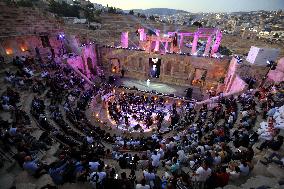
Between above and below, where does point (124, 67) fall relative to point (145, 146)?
below

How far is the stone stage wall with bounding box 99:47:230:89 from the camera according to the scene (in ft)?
95.2

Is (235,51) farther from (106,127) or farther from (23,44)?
(23,44)

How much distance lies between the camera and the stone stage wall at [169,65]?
29.0 meters

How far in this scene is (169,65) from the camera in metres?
31.9

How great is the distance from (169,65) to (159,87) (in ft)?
12.6

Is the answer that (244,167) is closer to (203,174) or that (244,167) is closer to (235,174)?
(235,174)

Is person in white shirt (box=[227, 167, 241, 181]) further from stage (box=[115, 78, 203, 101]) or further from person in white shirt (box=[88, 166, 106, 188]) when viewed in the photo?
stage (box=[115, 78, 203, 101])

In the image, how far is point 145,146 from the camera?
13.9m

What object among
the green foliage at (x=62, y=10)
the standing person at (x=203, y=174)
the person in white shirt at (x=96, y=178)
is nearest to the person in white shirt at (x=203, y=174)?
the standing person at (x=203, y=174)

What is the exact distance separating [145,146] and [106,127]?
723cm

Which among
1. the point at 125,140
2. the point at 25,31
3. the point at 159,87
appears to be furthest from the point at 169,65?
the point at 25,31

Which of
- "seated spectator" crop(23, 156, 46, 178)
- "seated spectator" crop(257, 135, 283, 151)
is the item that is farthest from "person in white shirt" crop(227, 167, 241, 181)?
"seated spectator" crop(23, 156, 46, 178)

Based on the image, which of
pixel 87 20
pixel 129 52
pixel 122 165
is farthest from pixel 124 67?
pixel 122 165

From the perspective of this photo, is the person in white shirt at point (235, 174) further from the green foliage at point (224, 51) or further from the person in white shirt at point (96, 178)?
the green foliage at point (224, 51)
